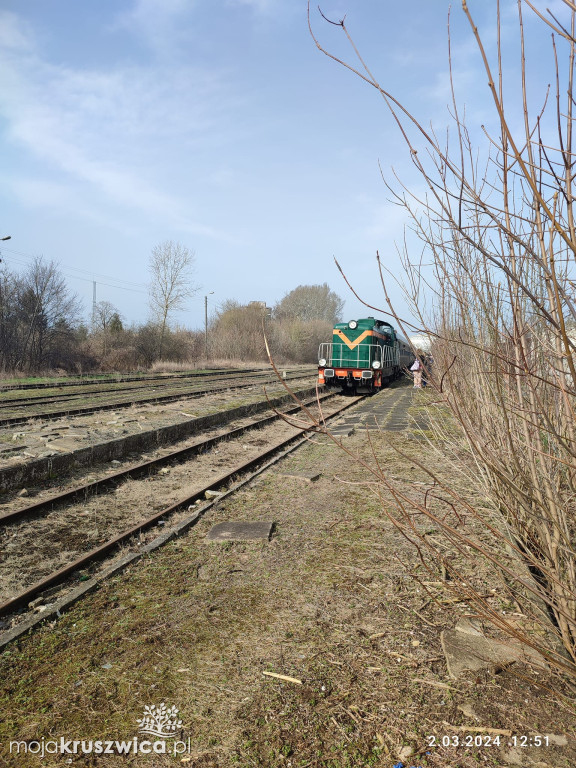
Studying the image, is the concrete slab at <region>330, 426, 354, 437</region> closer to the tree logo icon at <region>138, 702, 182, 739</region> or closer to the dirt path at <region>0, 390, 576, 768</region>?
the dirt path at <region>0, 390, 576, 768</region>

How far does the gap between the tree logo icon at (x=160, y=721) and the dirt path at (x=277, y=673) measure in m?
0.04

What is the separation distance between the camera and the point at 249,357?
186ft

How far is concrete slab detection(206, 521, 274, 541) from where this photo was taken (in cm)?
498

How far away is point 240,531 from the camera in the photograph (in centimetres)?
515

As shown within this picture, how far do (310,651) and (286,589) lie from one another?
0.84 m

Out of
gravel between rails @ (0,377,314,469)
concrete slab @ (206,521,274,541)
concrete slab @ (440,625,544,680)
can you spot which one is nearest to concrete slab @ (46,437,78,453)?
gravel between rails @ (0,377,314,469)

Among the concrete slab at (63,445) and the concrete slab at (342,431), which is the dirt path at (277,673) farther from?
the concrete slab at (342,431)

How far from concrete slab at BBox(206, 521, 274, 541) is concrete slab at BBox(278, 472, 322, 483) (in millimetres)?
1930

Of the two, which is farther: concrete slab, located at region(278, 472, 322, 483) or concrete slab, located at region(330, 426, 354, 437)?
concrete slab, located at region(330, 426, 354, 437)

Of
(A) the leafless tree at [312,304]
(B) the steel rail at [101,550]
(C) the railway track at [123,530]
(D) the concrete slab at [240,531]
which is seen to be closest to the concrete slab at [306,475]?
(C) the railway track at [123,530]

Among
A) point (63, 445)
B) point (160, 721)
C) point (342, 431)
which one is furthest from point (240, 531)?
point (342, 431)

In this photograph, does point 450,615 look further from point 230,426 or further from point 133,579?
point 230,426

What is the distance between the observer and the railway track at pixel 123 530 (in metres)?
3.82

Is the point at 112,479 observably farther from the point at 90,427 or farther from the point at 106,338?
the point at 106,338
